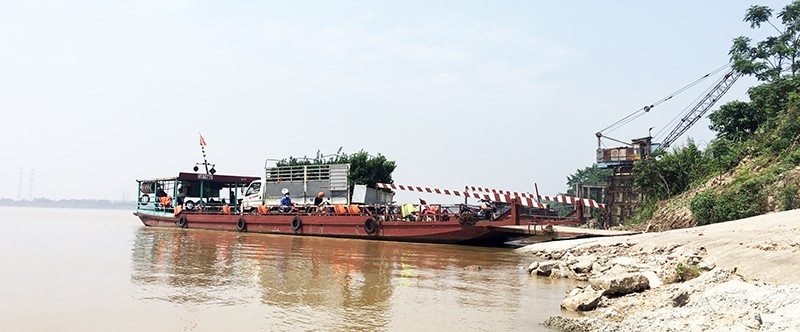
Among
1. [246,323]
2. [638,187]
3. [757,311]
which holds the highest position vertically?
[638,187]

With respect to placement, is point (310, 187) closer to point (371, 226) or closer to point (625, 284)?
point (371, 226)

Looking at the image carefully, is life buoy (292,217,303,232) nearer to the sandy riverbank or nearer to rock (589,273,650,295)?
the sandy riverbank

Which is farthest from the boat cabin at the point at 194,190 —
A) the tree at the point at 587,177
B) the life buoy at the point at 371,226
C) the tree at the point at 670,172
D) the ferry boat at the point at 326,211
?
the tree at the point at 587,177

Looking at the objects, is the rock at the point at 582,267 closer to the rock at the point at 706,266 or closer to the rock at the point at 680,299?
the rock at the point at 706,266

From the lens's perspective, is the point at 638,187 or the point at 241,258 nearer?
the point at 241,258

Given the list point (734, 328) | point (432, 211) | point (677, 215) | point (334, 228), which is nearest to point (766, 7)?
point (677, 215)

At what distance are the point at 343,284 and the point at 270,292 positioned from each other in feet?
4.71

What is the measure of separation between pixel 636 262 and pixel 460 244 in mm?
8743

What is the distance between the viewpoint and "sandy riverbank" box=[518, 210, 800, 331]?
5066mm

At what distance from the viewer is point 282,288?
9297 millimetres

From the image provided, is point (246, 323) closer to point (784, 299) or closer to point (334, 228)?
point (784, 299)

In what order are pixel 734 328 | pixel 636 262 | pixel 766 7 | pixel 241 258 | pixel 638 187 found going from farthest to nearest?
pixel 766 7
pixel 638 187
pixel 241 258
pixel 636 262
pixel 734 328

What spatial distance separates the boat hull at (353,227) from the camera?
61.1ft

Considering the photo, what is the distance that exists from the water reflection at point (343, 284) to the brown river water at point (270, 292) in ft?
0.07
